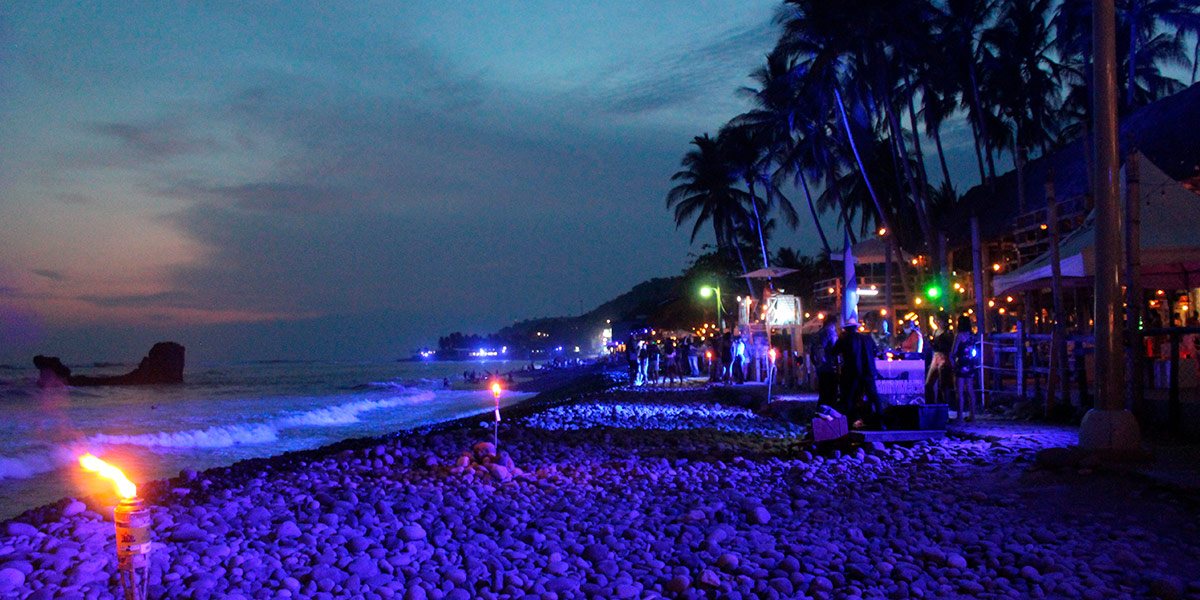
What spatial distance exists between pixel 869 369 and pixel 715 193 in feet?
132

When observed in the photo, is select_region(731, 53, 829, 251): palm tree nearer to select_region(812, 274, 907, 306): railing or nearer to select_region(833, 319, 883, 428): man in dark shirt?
select_region(812, 274, 907, 306): railing

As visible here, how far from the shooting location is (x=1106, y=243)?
23.5ft

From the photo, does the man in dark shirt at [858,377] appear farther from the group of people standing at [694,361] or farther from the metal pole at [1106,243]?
the group of people standing at [694,361]

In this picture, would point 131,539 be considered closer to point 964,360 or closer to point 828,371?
point 828,371

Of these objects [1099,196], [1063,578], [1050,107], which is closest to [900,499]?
[1063,578]

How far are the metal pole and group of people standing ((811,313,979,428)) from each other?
119 inches

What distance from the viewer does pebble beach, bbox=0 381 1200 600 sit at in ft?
15.8

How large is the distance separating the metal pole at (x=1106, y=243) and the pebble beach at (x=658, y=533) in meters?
0.78

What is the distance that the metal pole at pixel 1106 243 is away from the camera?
708cm

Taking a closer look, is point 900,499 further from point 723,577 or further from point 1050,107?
point 1050,107

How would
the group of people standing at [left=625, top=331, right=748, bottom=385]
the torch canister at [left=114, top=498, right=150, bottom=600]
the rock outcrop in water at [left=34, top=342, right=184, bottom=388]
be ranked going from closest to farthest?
the torch canister at [left=114, top=498, right=150, bottom=600] < the group of people standing at [left=625, top=331, right=748, bottom=385] < the rock outcrop in water at [left=34, top=342, right=184, bottom=388]

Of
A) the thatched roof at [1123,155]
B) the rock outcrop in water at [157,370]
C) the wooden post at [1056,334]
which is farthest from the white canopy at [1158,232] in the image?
the rock outcrop in water at [157,370]

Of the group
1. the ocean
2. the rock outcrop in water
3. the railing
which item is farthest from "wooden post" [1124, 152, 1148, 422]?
the rock outcrop in water

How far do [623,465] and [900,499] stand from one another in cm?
357
